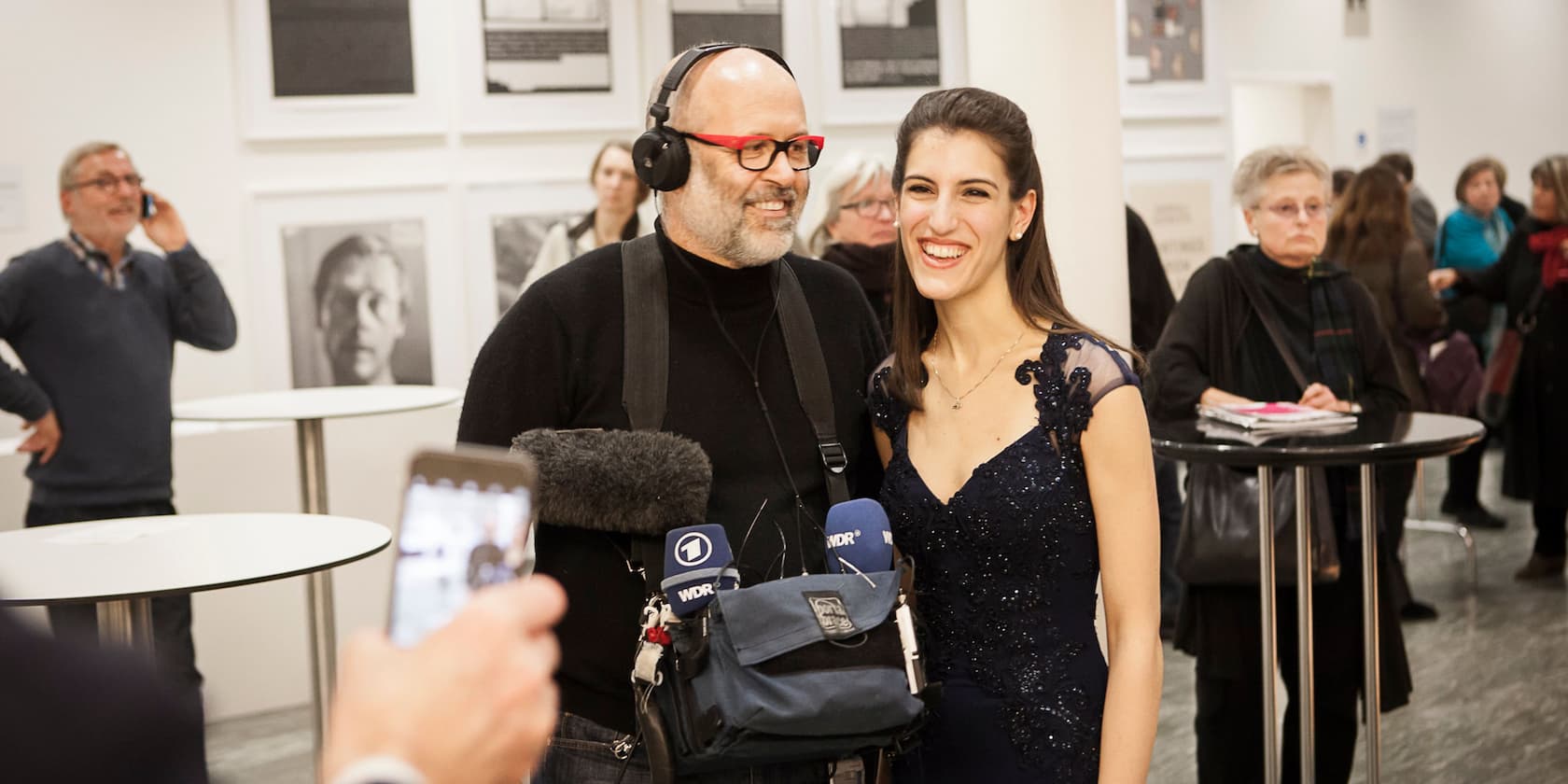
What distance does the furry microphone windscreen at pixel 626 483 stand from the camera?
6.72 ft

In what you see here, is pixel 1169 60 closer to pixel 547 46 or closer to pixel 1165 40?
pixel 1165 40

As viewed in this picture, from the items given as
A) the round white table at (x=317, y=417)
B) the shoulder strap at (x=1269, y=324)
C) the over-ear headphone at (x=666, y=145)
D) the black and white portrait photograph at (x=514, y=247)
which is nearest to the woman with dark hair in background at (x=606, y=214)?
the black and white portrait photograph at (x=514, y=247)

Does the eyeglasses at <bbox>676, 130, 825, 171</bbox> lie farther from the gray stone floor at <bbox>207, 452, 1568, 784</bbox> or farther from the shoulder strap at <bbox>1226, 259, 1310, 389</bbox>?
the gray stone floor at <bbox>207, 452, 1568, 784</bbox>

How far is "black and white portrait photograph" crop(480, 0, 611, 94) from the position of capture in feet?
21.0

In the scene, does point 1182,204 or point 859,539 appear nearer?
point 859,539

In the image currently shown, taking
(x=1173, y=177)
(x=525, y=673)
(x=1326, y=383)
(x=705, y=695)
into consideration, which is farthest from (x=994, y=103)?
(x=1173, y=177)

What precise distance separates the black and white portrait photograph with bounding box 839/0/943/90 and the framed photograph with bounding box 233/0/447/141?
2030 millimetres

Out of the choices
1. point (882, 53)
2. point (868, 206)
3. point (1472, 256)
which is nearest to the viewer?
point (868, 206)

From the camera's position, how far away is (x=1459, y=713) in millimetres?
5434

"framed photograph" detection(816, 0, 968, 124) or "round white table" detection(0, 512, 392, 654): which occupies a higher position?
"framed photograph" detection(816, 0, 968, 124)

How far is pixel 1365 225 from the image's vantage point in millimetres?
6633

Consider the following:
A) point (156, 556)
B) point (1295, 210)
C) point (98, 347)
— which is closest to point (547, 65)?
point (98, 347)

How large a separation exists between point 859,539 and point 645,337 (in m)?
0.43

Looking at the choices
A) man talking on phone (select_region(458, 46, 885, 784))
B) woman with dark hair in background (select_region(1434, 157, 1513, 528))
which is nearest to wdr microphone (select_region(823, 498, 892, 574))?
man talking on phone (select_region(458, 46, 885, 784))
